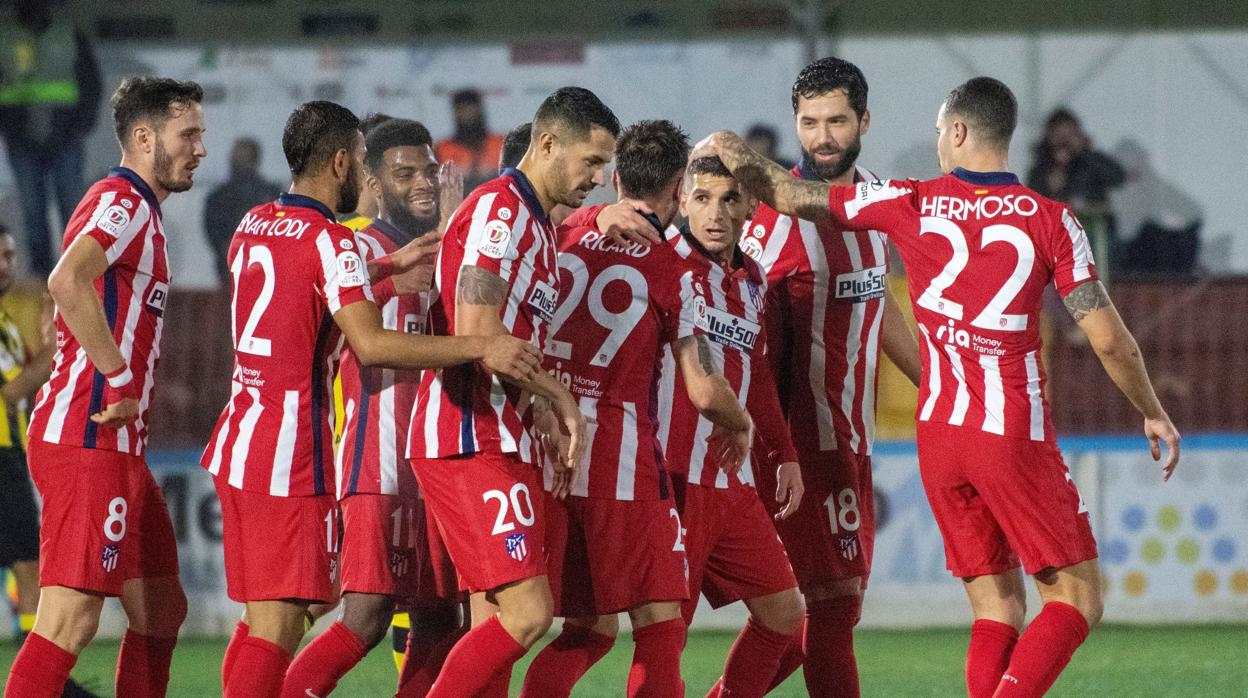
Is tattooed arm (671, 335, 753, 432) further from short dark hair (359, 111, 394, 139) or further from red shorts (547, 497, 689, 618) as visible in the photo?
short dark hair (359, 111, 394, 139)

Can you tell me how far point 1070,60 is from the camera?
1383 cm

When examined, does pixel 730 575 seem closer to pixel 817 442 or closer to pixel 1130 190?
pixel 817 442

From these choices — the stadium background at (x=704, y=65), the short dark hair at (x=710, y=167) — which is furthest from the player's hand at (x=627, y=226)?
the stadium background at (x=704, y=65)

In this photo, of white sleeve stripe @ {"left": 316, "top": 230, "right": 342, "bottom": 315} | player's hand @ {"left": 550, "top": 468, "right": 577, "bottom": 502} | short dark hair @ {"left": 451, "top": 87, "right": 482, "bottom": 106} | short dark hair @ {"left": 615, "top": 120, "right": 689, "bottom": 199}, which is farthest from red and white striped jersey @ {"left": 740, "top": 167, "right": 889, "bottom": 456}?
short dark hair @ {"left": 451, "top": 87, "right": 482, "bottom": 106}

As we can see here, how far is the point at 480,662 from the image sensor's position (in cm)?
439

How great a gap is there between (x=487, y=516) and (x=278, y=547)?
2.17ft

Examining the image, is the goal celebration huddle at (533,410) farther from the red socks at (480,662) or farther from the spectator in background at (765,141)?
the spectator in background at (765,141)

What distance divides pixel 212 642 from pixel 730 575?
4.51 metres

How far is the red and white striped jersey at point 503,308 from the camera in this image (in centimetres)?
443

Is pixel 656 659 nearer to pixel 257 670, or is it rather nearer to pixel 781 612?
pixel 781 612

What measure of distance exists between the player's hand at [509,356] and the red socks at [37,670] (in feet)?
5.03

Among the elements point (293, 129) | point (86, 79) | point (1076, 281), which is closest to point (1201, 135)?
point (86, 79)

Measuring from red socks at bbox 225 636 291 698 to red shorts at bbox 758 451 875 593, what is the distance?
1.82 m

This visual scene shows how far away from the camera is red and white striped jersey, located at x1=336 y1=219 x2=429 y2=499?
5242 mm
